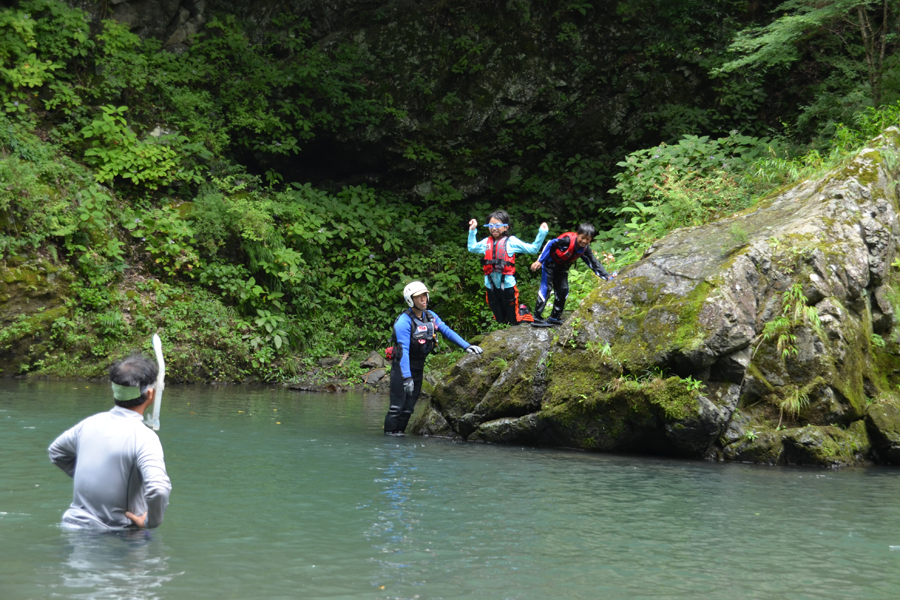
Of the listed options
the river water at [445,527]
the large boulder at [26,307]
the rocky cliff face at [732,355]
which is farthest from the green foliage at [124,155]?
the rocky cliff face at [732,355]

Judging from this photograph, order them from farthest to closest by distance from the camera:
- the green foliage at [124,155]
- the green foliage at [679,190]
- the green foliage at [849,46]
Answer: the green foliage at [124,155] < the green foliage at [679,190] < the green foliage at [849,46]

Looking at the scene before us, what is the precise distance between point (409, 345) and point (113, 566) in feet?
18.9

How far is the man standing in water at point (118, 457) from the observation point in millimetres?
4168

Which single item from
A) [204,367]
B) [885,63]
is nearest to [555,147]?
[885,63]

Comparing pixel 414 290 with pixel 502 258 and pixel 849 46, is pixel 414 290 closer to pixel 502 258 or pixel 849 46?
pixel 502 258

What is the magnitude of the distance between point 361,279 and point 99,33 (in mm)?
8144

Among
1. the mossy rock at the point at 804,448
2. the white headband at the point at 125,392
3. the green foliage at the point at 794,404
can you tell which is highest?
→ the white headband at the point at 125,392

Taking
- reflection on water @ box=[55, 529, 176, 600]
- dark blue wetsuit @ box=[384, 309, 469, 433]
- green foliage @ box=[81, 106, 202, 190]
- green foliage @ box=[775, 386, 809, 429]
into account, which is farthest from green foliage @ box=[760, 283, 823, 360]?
green foliage @ box=[81, 106, 202, 190]

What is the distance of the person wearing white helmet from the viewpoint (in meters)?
9.62

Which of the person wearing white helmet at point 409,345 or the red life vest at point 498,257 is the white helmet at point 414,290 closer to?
the person wearing white helmet at point 409,345

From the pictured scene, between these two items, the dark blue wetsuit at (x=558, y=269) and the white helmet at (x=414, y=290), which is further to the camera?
the dark blue wetsuit at (x=558, y=269)

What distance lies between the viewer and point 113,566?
13.9 feet

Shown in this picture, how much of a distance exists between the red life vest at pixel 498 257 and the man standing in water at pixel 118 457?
22.8ft

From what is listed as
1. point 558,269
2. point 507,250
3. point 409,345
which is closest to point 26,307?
point 409,345
